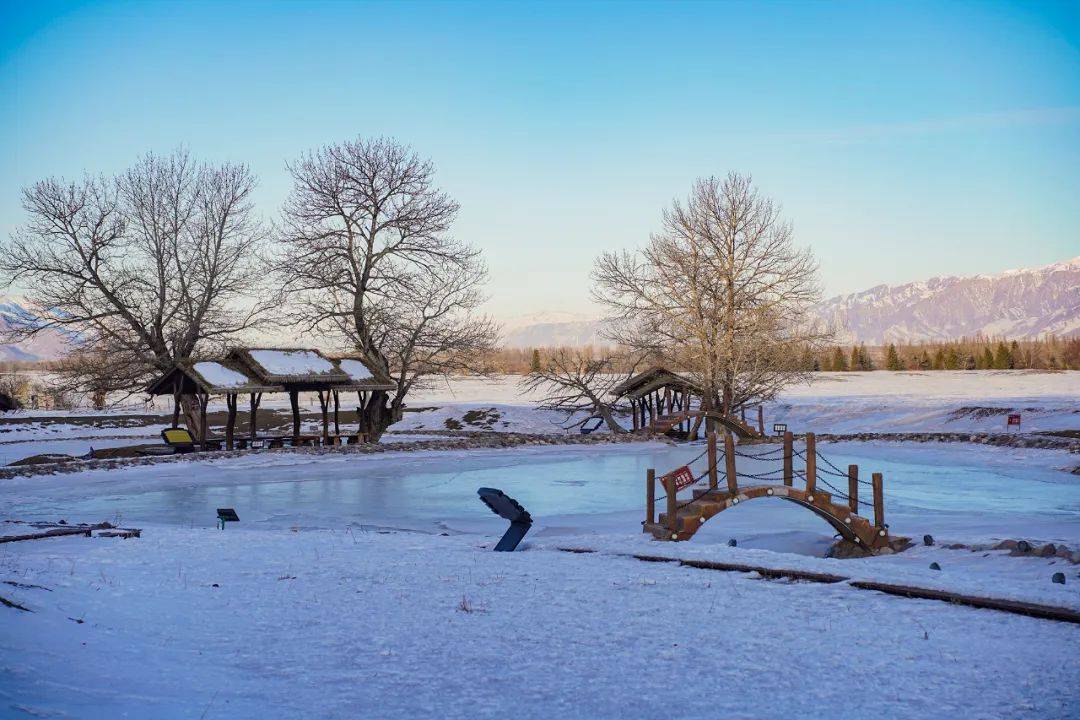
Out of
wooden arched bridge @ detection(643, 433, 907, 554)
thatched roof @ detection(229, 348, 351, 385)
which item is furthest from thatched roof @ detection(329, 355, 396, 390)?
wooden arched bridge @ detection(643, 433, 907, 554)

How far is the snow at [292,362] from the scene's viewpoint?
29812 mm

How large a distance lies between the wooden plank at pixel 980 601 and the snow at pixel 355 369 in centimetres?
2542

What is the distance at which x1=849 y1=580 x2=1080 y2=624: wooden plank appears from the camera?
22.9 feet

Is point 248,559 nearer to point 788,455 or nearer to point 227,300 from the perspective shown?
point 788,455

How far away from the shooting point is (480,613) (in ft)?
24.0

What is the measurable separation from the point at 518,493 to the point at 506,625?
12650 millimetres

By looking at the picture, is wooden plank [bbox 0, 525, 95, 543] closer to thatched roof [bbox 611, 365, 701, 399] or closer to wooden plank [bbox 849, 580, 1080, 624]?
wooden plank [bbox 849, 580, 1080, 624]

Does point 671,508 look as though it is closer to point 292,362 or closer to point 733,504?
point 733,504

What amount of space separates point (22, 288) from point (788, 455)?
29.6 meters

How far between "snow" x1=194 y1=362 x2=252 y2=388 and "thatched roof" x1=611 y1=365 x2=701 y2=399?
17128 millimetres

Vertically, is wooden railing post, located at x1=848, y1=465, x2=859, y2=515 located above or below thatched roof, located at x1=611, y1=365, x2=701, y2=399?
below

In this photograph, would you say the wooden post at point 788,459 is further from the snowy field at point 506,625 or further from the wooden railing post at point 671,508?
the wooden railing post at point 671,508

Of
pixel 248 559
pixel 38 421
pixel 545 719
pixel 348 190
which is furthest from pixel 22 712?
pixel 38 421

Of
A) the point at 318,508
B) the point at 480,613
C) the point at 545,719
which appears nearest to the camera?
the point at 545,719
